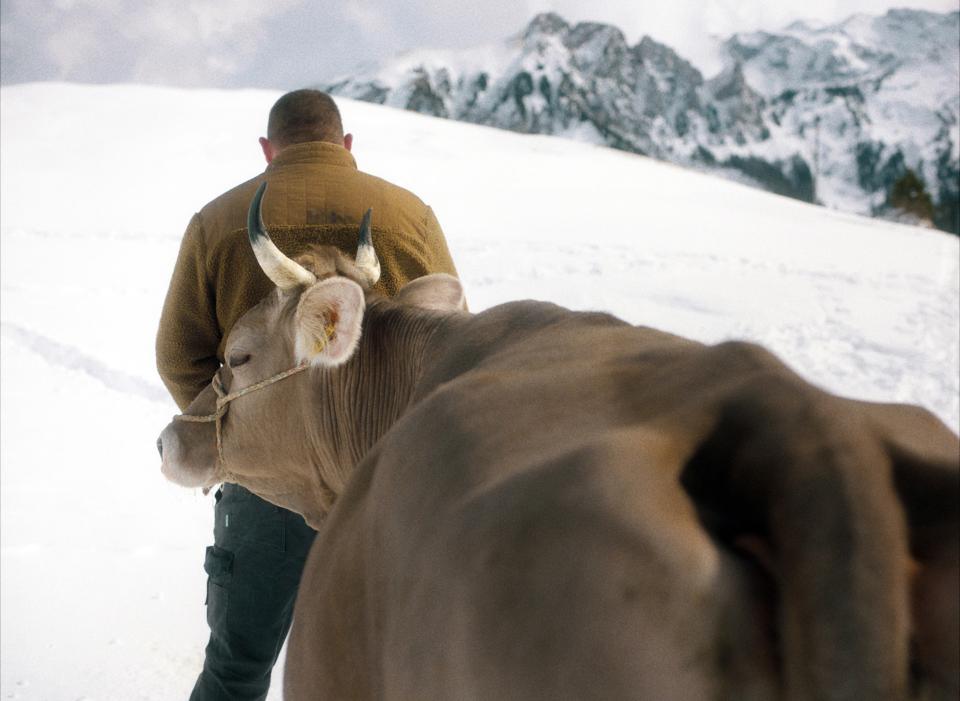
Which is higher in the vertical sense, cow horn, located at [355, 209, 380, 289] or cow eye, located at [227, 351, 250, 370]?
cow horn, located at [355, 209, 380, 289]

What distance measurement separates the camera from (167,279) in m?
15.5

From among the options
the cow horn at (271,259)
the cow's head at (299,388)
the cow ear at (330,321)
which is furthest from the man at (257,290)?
the cow ear at (330,321)

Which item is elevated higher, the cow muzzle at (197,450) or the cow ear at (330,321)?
the cow ear at (330,321)

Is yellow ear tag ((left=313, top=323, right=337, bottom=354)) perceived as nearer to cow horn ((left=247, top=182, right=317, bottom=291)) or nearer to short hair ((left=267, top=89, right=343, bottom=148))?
cow horn ((left=247, top=182, right=317, bottom=291))

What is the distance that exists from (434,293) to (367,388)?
406mm

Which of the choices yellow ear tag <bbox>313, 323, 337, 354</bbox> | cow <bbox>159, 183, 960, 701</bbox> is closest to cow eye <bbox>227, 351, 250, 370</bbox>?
yellow ear tag <bbox>313, 323, 337, 354</bbox>

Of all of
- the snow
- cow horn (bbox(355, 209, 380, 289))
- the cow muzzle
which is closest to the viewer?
cow horn (bbox(355, 209, 380, 289))

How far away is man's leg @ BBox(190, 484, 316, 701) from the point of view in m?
2.99

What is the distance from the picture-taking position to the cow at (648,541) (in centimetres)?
101

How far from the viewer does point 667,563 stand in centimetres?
104

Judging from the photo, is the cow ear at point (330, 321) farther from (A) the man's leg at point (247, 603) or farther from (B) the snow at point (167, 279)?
(B) the snow at point (167, 279)

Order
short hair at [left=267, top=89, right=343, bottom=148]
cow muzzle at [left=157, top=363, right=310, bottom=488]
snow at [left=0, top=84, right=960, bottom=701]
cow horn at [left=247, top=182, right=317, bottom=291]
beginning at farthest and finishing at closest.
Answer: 1. snow at [left=0, top=84, right=960, bottom=701]
2. short hair at [left=267, top=89, right=343, bottom=148]
3. cow muzzle at [left=157, top=363, right=310, bottom=488]
4. cow horn at [left=247, top=182, right=317, bottom=291]

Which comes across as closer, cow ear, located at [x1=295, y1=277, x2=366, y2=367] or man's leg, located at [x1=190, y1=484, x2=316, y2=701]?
cow ear, located at [x1=295, y1=277, x2=366, y2=367]

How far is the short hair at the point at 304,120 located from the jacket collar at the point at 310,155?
0.07 m
